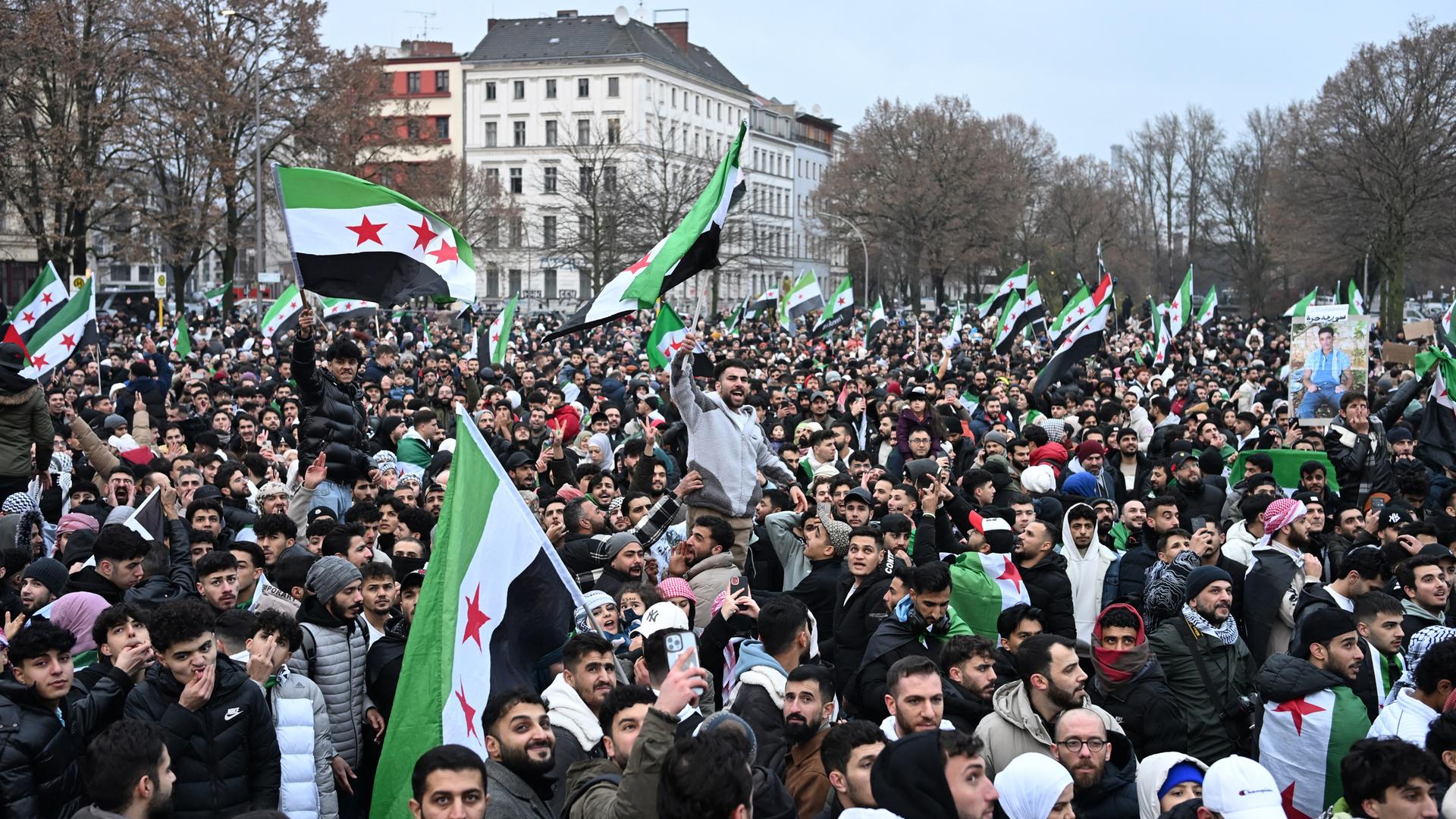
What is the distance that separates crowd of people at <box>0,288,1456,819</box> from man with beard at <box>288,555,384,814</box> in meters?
0.02

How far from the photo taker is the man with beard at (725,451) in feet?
29.5

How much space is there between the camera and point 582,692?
5.84m

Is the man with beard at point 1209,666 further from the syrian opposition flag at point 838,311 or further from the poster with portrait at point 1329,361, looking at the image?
the syrian opposition flag at point 838,311

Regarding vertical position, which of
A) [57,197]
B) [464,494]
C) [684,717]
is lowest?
[684,717]

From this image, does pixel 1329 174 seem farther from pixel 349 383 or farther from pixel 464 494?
pixel 464 494

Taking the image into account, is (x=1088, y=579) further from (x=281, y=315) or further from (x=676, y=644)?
(x=281, y=315)

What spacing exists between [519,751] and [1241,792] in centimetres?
232

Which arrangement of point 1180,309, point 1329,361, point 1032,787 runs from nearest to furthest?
point 1032,787, point 1329,361, point 1180,309

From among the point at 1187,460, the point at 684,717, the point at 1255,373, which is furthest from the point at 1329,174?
the point at 684,717

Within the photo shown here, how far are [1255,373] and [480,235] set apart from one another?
167 feet

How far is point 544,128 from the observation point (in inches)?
3814

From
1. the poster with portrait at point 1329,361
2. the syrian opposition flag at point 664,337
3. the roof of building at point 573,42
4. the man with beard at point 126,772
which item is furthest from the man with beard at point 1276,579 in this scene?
the roof of building at point 573,42

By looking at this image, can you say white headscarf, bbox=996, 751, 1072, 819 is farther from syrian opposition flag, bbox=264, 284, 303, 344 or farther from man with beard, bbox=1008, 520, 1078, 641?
syrian opposition flag, bbox=264, 284, 303, 344

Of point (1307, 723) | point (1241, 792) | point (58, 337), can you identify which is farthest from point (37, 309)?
point (1241, 792)
